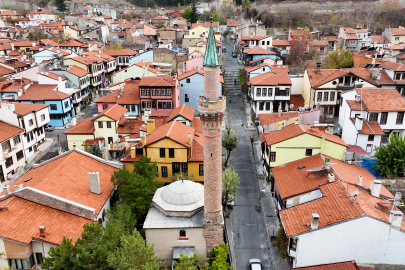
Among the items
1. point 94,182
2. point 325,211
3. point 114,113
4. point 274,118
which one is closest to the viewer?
point 325,211

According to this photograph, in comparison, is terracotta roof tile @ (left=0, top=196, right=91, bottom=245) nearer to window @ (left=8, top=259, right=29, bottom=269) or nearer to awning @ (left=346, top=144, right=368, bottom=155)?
window @ (left=8, top=259, right=29, bottom=269)

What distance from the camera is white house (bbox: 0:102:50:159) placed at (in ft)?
138

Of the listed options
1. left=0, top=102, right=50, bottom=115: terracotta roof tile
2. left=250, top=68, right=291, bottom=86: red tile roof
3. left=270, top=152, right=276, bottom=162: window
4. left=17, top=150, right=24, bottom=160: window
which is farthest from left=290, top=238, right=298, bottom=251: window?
left=0, top=102, right=50, bottom=115: terracotta roof tile

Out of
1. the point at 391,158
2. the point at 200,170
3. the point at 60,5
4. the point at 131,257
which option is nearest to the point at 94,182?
the point at 131,257

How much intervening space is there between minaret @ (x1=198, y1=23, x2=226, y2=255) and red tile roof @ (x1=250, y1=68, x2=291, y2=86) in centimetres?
2902

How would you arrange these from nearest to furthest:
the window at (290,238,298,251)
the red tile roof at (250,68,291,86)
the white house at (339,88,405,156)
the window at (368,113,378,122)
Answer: the window at (290,238,298,251) < the white house at (339,88,405,156) < the window at (368,113,378,122) < the red tile roof at (250,68,291,86)

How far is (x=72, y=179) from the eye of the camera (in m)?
27.5

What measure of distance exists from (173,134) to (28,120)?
23272 mm

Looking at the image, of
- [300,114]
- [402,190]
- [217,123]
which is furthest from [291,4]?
[217,123]

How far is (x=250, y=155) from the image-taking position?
43781mm

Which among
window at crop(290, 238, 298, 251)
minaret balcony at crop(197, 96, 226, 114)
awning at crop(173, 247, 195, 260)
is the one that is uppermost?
minaret balcony at crop(197, 96, 226, 114)

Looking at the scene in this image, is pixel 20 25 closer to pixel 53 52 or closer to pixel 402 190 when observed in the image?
pixel 53 52

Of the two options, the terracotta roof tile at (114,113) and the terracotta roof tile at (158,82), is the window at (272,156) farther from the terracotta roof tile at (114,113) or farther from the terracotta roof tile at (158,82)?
the terracotta roof tile at (158,82)

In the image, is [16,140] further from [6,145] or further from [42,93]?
[42,93]
